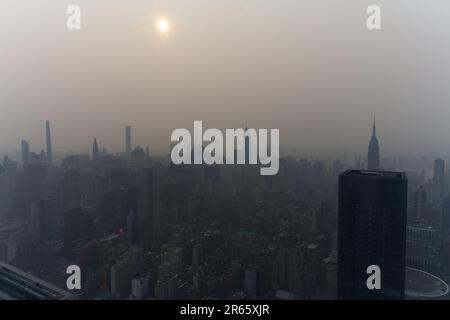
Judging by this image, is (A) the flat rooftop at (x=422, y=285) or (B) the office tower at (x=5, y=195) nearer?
(A) the flat rooftop at (x=422, y=285)

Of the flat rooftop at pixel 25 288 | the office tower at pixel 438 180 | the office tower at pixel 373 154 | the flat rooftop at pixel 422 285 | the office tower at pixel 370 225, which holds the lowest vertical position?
the flat rooftop at pixel 422 285

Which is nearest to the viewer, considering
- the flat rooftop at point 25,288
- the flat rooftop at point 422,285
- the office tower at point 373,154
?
the flat rooftop at point 25,288

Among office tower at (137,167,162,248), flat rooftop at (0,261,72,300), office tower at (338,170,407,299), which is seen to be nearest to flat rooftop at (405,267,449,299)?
office tower at (338,170,407,299)

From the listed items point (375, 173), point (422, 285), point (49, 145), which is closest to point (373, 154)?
point (375, 173)

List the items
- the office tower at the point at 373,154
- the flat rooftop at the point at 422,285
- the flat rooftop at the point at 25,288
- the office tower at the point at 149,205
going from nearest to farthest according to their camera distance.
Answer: the flat rooftop at the point at 25,288
the flat rooftop at the point at 422,285
the office tower at the point at 373,154
the office tower at the point at 149,205

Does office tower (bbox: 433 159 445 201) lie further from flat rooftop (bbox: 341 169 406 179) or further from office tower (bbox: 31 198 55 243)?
office tower (bbox: 31 198 55 243)

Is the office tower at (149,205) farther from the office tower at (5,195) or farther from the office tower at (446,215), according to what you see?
the office tower at (446,215)

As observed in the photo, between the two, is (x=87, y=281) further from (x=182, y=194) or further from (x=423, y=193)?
(x=423, y=193)

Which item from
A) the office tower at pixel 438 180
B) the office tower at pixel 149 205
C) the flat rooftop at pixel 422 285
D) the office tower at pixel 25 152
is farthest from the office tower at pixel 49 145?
the office tower at pixel 438 180
